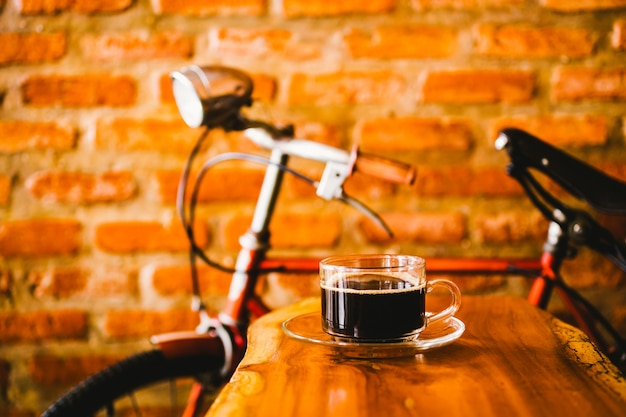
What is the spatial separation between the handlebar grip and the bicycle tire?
0.37 m

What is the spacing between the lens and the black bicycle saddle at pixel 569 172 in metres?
0.82

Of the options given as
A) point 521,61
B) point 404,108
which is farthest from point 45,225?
point 521,61

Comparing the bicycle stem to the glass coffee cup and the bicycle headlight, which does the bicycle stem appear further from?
the glass coffee cup

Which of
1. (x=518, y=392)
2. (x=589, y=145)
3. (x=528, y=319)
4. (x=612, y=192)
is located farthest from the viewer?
(x=589, y=145)

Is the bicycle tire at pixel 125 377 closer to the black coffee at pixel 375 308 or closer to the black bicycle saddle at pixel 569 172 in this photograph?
the black coffee at pixel 375 308

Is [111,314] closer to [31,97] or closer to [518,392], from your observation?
[31,97]

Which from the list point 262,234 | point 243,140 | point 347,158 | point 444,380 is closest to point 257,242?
point 262,234

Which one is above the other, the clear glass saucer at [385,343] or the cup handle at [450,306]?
the cup handle at [450,306]

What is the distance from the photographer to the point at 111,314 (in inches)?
46.4

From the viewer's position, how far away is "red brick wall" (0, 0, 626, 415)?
113 centimetres

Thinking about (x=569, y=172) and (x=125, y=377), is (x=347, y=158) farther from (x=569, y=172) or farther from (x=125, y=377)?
(x=125, y=377)

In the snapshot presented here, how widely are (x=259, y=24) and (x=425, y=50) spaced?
33 cm

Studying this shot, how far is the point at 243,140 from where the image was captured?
1.16 metres

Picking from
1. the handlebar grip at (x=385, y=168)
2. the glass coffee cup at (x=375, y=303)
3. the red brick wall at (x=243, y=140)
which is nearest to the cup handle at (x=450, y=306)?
the glass coffee cup at (x=375, y=303)
